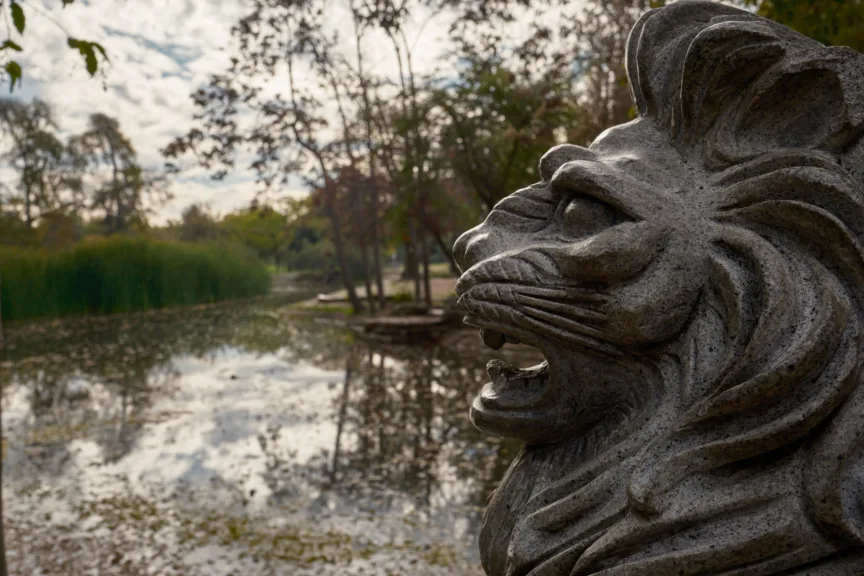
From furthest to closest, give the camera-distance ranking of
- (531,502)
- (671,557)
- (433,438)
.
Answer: (433,438), (531,502), (671,557)

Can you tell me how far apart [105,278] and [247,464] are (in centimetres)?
1444

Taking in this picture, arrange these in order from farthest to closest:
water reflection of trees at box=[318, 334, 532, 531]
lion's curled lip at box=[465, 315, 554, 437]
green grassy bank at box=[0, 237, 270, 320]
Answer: green grassy bank at box=[0, 237, 270, 320] < water reflection of trees at box=[318, 334, 532, 531] < lion's curled lip at box=[465, 315, 554, 437]

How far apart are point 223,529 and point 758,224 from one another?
15.1 feet

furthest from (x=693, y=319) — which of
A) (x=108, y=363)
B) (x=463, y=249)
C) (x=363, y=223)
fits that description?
(x=363, y=223)

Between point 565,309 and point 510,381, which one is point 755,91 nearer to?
point 565,309

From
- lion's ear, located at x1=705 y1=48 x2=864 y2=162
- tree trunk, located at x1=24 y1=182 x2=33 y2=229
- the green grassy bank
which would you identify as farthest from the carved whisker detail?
tree trunk, located at x1=24 y1=182 x2=33 y2=229

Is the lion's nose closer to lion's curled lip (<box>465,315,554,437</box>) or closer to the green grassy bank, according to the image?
lion's curled lip (<box>465,315,554,437</box>)

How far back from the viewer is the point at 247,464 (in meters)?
6.39

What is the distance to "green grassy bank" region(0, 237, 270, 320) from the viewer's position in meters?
16.5

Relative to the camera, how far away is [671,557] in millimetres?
1278

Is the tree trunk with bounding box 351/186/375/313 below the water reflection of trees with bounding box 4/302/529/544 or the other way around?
the other way around

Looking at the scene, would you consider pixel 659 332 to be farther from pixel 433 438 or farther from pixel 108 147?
pixel 108 147

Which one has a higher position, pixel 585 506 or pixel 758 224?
pixel 758 224

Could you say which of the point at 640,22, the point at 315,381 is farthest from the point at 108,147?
the point at 640,22
